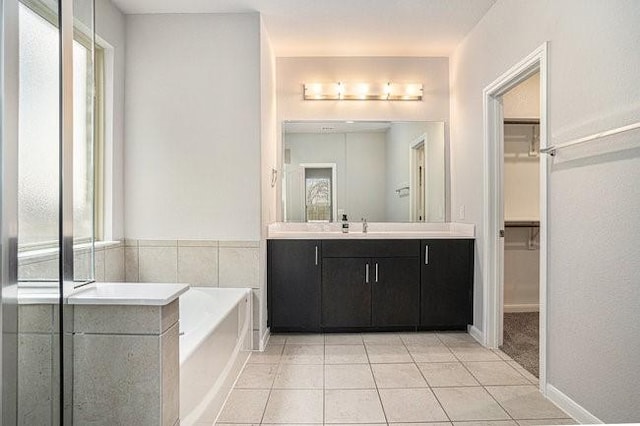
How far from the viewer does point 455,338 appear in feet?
11.1

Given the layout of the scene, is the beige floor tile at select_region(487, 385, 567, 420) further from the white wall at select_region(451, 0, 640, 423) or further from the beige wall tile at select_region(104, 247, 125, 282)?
the beige wall tile at select_region(104, 247, 125, 282)

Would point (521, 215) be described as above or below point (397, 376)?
above

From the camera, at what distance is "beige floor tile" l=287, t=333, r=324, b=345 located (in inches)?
128

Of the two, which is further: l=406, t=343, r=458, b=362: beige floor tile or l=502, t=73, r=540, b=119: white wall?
l=502, t=73, r=540, b=119: white wall

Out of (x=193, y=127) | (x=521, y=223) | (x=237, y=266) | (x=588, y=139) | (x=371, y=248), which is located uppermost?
(x=193, y=127)

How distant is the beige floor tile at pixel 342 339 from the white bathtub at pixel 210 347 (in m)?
0.69

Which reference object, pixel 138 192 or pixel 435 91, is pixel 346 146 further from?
pixel 138 192

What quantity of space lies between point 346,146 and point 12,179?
129 inches

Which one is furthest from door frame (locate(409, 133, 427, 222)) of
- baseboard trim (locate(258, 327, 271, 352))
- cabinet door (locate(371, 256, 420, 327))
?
baseboard trim (locate(258, 327, 271, 352))

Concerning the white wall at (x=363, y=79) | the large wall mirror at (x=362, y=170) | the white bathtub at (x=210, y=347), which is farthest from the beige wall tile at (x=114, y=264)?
the white wall at (x=363, y=79)

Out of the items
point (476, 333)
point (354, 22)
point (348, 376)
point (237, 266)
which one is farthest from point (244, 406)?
point (354, 22)

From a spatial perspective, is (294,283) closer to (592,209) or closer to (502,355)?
(502,355)

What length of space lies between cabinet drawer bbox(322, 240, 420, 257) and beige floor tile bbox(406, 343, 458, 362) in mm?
741

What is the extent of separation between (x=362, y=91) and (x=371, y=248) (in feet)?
5.15
